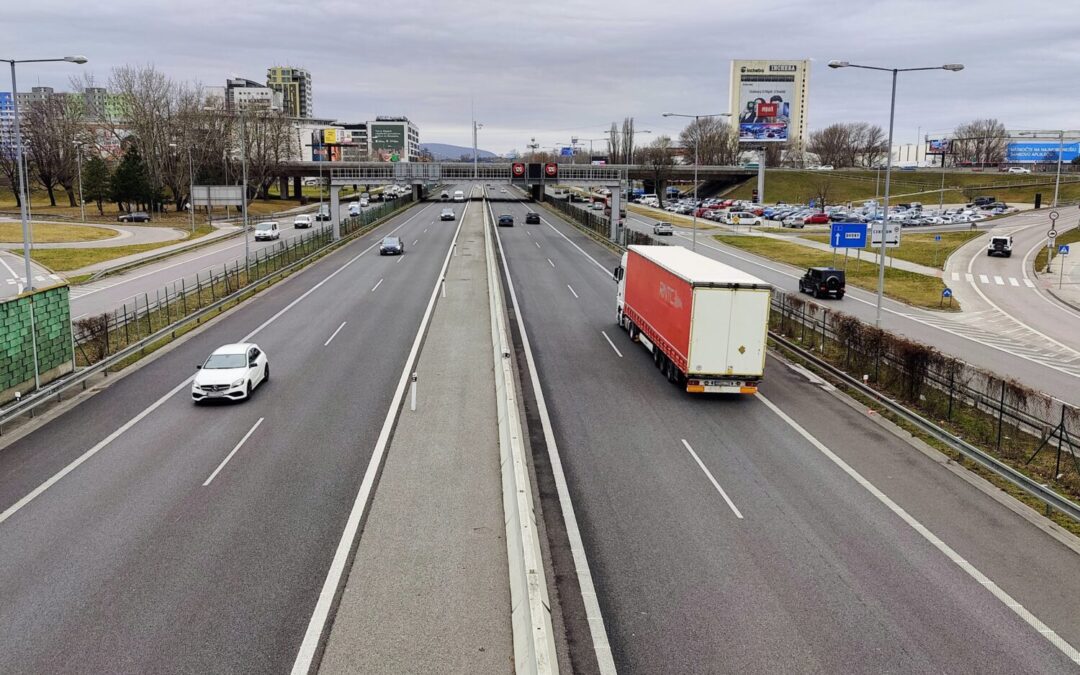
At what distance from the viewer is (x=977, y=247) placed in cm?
6794

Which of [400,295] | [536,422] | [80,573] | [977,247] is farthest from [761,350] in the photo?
[977,247]

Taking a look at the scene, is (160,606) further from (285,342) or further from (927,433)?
(285,342)

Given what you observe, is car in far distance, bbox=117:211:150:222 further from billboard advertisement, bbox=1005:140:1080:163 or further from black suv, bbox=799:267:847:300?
billboard advertisement, bbox=1005:140:1080:163

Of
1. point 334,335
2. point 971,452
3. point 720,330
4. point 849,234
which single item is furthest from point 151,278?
point 971,452

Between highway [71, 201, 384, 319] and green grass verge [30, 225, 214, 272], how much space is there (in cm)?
408

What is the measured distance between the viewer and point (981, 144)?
179 meters

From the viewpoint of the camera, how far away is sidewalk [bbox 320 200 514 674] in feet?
33.6

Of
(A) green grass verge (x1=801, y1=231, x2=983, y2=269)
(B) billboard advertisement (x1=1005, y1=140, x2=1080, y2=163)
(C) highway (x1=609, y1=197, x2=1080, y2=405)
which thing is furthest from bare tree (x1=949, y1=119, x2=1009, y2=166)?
(C) highway (x1=609, y1=197, x2=1080, y2=405)

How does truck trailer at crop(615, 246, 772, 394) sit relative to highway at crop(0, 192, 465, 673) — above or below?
above

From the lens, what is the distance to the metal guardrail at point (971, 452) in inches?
580

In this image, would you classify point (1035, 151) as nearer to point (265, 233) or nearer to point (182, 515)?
point (265, 233)

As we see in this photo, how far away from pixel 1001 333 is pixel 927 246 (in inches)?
1463

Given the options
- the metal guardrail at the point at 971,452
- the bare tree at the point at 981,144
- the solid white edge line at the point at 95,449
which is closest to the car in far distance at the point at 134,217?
the solid white edge line at the point at 95,449

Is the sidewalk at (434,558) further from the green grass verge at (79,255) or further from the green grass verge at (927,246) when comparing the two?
the green grass verge at (927,246)
